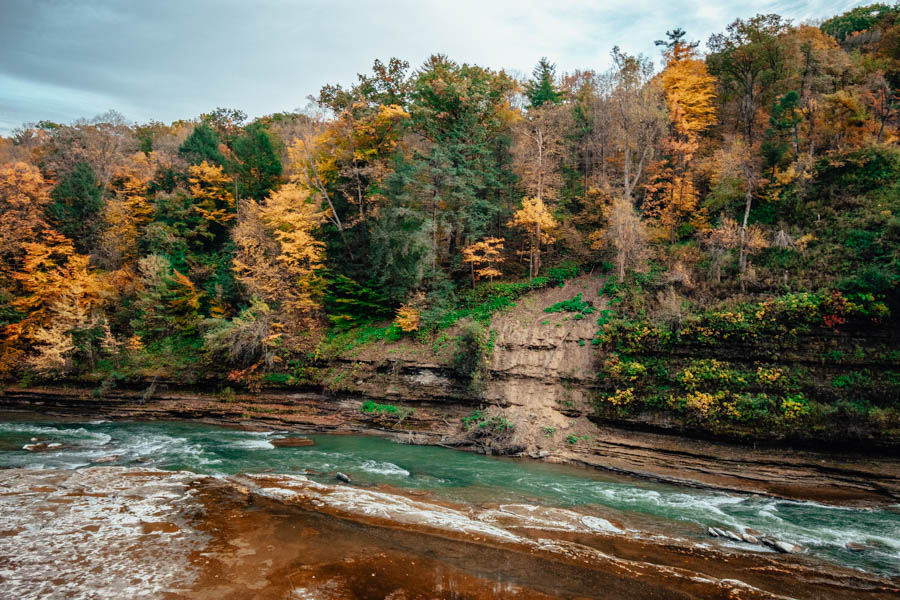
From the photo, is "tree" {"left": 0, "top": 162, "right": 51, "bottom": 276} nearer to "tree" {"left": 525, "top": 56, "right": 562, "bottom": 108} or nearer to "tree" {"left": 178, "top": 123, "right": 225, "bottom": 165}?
"tree" {"left": 178, "top": 123, "right": 225, "bottom": 165}

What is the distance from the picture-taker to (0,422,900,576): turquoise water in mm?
10781

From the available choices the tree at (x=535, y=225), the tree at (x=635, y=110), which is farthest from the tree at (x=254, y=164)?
the tree at (x=635, y=110)

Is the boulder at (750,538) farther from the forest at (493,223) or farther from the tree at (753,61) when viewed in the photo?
the tree at (753,61)

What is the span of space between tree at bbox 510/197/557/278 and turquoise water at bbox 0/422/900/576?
1429cm

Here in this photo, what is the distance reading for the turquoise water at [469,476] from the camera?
10781 mm

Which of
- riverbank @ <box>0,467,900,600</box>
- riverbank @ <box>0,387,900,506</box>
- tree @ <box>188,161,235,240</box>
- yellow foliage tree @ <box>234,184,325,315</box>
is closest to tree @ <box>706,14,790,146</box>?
riverbank @ <box>0,387,900,506</box>

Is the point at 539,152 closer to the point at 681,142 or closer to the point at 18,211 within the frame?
the point at 681,142

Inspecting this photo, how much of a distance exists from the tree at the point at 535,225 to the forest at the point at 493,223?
14 cm

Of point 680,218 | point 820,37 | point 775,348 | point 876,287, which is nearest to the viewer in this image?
point 876,287

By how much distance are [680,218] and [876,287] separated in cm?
1128

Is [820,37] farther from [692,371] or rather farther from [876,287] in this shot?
[692,371]

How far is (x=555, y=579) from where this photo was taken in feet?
24.8

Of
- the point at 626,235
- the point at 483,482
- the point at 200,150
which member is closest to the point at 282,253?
the point at 200,150

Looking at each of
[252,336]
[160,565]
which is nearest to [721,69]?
[252,336]
